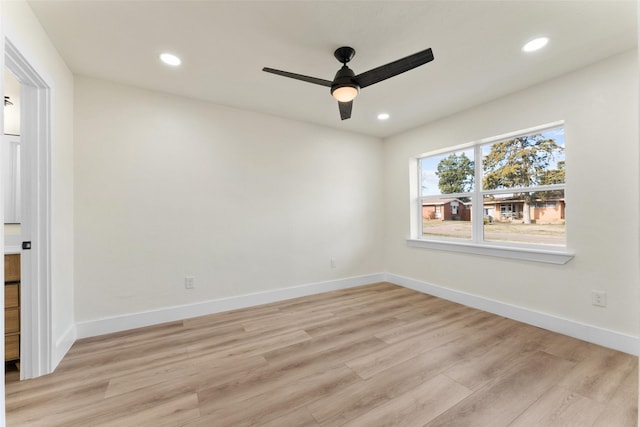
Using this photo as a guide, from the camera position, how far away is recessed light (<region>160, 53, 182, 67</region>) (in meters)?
2.12

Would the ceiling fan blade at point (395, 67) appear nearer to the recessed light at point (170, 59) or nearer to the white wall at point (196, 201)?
the recessed light at point (170, 59)

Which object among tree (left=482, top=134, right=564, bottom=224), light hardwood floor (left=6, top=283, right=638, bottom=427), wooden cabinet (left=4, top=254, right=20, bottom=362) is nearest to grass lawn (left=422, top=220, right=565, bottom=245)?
tree (left=482, top=134, right=564, bottom=224)

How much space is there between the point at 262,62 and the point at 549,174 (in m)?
3.02

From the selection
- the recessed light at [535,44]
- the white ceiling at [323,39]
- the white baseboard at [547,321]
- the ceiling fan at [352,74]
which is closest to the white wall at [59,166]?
the white ceiling at [323,39]

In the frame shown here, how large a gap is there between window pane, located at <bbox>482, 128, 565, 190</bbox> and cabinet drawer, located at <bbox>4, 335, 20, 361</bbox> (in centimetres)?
461

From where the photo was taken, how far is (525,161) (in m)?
2.88

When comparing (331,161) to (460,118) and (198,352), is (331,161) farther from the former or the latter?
(198,352)

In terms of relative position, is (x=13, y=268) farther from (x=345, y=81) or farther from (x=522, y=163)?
(x=522, y=163)

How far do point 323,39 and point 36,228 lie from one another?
2.46m

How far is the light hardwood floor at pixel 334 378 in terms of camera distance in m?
1.50

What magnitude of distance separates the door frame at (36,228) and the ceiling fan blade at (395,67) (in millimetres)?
2246

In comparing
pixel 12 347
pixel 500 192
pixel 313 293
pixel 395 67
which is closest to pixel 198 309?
pixel 12 347

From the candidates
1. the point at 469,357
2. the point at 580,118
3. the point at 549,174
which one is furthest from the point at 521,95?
the point at 469,357

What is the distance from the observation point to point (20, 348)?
1.83 metres
